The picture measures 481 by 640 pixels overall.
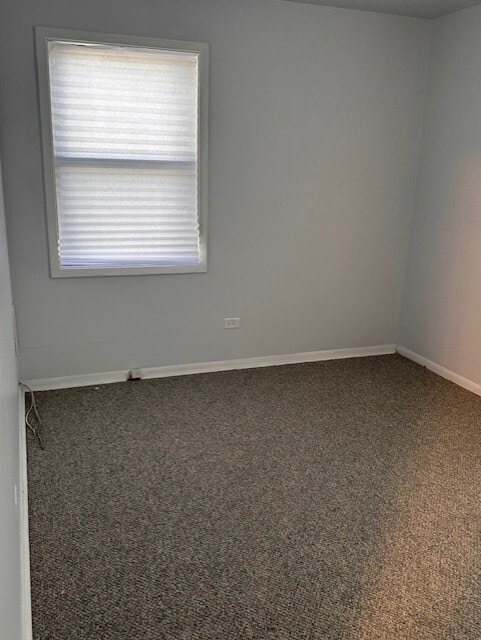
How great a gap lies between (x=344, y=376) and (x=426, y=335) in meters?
0.82

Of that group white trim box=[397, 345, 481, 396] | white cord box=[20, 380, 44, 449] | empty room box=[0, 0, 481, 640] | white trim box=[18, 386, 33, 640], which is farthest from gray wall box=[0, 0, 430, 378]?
white trim box=[18, 386, 33, 640]

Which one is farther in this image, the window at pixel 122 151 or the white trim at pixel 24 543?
the window at pixel 122 151

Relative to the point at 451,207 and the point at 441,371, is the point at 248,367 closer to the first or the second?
the point at 441,371

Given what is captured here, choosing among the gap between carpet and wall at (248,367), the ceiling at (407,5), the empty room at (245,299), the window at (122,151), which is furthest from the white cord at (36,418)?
the ceiling at (407,5)

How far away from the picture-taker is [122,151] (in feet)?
11.6

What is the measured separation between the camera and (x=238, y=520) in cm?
238

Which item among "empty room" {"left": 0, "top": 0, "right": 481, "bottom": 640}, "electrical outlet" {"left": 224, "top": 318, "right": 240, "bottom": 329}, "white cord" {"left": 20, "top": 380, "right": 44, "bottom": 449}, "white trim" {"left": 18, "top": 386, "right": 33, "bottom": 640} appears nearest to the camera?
"white trim" {"left": 18, "top": 386, "right": 33, "bottom": 640}

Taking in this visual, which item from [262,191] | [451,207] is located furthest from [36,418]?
[451,207]

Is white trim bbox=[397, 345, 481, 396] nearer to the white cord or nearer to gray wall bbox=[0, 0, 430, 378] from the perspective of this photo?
gray wall bbox=[0, 0, 430, 378]

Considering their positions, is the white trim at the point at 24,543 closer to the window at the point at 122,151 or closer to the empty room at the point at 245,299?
the empty room at the point at 245,299

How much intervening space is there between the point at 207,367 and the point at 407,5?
293 centimetres

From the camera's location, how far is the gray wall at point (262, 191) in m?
3.41

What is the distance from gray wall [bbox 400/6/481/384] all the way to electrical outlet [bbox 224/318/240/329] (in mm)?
1526

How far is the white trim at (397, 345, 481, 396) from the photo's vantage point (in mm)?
3888
